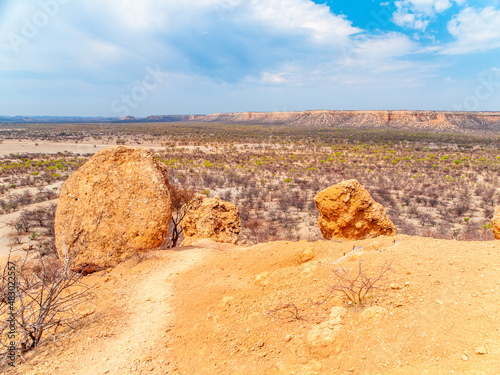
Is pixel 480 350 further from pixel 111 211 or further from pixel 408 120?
pixel 408 120

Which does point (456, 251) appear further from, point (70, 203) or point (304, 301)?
point (70, 203)

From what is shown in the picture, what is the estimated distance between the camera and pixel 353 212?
805 cm

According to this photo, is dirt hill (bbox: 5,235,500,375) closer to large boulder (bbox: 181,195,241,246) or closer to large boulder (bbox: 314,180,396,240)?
large boulder (bbox: 314,180,396,240)

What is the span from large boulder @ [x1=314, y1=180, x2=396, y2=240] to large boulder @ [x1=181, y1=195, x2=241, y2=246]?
328 cm

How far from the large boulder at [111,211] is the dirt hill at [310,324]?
5.51 feet

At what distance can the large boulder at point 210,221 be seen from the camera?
387 inches

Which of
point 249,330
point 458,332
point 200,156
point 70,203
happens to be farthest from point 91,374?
point 200,156

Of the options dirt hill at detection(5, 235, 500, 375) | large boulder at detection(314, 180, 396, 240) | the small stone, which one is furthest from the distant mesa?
the small stone

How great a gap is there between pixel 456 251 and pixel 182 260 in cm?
512

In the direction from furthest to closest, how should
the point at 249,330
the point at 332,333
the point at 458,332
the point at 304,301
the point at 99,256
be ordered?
the point at 99,256, the point at 304,301, the point at 249,330, the point at 332,333, the point at 458,332

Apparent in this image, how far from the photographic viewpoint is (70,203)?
696 cm

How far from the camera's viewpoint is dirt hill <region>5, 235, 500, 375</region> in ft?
8.73

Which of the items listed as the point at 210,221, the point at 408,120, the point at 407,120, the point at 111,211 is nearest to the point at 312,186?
the point at 210,221

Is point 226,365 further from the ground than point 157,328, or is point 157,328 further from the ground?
point 226,365
